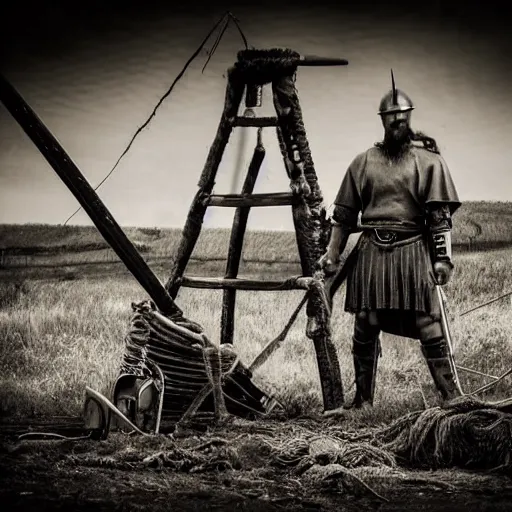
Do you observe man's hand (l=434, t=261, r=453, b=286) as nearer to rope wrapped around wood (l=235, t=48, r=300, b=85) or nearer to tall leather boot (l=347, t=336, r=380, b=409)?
tall leather boot (l=347, t=336, r=380, b=409)

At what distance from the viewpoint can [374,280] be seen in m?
6.15

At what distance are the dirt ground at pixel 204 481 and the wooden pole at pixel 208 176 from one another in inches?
51.6

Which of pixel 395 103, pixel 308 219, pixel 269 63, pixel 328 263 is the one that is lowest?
pixel 328 263

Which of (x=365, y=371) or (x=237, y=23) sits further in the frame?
(x=237, y=23)

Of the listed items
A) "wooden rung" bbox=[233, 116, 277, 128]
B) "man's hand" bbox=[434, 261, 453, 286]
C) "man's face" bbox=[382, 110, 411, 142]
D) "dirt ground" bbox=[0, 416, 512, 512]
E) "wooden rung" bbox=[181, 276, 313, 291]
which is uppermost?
"wooden rung" bbox=[233, 116, 277, 128]

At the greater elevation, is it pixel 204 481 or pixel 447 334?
pixel 447 334

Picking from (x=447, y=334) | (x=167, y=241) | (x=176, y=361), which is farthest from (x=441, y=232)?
(x=167, y=241)

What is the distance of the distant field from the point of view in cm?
761

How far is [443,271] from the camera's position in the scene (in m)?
6.02

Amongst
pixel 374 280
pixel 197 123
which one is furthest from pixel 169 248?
pixel 374 280

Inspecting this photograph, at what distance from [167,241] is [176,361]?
2020 mm

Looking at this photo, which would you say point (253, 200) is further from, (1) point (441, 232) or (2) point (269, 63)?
(1) point (441, 232)

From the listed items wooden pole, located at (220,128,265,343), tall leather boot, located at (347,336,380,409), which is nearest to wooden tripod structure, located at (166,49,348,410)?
tall leather boot, located at (347,336,380,409)

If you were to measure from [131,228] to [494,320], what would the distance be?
283 centimetres
